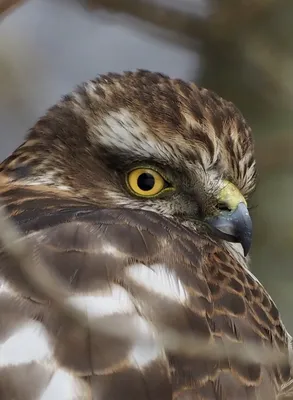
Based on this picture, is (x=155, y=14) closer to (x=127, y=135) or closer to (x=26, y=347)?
(x=127, y=135)

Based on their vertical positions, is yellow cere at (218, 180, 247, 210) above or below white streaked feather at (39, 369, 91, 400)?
above

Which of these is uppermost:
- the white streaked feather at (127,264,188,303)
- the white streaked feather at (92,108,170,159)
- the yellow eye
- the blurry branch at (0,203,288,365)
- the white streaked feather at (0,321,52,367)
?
the white streaked feather at (92,108,170,159)

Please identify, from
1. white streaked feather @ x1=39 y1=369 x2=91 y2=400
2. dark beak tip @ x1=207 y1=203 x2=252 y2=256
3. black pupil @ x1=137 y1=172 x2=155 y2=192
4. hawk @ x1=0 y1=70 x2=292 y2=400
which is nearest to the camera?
white streaked feather @ x1=39 y1=369 x2=91 y2=400

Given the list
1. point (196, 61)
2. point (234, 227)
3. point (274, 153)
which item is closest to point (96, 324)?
point (234, 227)

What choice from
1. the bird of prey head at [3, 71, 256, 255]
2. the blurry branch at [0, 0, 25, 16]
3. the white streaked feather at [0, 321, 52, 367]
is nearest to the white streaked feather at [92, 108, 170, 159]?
the bird of prey head at [3, 71, 256, 255]

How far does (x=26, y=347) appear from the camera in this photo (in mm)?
2682

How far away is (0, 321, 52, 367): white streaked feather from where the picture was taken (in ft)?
8.74

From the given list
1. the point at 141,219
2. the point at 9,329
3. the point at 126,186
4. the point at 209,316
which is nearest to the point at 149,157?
the point at 126,186

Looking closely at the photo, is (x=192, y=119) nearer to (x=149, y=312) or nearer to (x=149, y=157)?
(x=149, y=157)

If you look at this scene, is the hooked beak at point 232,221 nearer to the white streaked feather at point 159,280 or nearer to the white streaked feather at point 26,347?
the white streaked feather at point 159,280

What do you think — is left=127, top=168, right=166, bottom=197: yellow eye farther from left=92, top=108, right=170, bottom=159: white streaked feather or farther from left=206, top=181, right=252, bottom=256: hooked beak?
left=206, top=181, right=252, bottom=256: hooked beak

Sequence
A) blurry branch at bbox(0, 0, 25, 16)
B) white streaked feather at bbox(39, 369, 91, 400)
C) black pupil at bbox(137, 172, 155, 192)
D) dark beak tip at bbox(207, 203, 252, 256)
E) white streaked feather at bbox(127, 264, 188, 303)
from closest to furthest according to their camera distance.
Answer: blurry branch at bbox(0, 0, 25, 16) < white streaked feather at bbox(39, 369, 91, 400) < white streaked feather at bbox(127, 264, 188, 303) < dark beak tip at bbox(207, 203, 252, 256) < black pupil at bbox(137, 172, 155, 192)

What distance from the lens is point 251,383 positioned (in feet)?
9.80

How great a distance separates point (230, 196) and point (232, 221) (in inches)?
4.5
